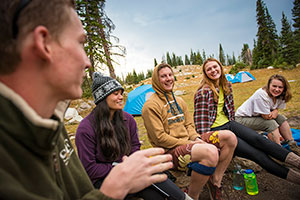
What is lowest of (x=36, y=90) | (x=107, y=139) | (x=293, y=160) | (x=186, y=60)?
(x=293, y=160)

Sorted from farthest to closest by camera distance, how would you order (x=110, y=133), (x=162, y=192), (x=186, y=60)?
(x=186, y=60) < (x=110, y=133) < (x=162, y=192)

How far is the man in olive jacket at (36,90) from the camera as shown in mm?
619

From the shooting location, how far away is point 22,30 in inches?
27.0

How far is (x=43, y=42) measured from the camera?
723mm

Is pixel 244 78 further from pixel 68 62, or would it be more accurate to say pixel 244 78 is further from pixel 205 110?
pixel 68 62

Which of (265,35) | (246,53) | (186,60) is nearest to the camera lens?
(265,35)

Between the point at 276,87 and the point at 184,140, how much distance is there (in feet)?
8.91

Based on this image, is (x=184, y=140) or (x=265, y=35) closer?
(x=184, y=140)

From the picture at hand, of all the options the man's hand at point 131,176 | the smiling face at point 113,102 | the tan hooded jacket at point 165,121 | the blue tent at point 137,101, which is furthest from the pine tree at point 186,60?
the man's hand at point 131,176

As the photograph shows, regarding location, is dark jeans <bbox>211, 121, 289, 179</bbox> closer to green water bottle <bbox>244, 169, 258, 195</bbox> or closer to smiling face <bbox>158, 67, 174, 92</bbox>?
green water bottle <bbox>244, 169, 258, 195</bbox>

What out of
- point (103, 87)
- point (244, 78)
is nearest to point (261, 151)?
point (103, 87)

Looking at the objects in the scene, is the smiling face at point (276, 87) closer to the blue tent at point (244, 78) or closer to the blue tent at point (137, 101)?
the blue tent at point (137, 101)

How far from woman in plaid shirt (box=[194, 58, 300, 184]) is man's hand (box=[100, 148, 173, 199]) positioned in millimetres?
2207

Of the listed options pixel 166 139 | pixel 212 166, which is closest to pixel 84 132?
pixel 166 139
